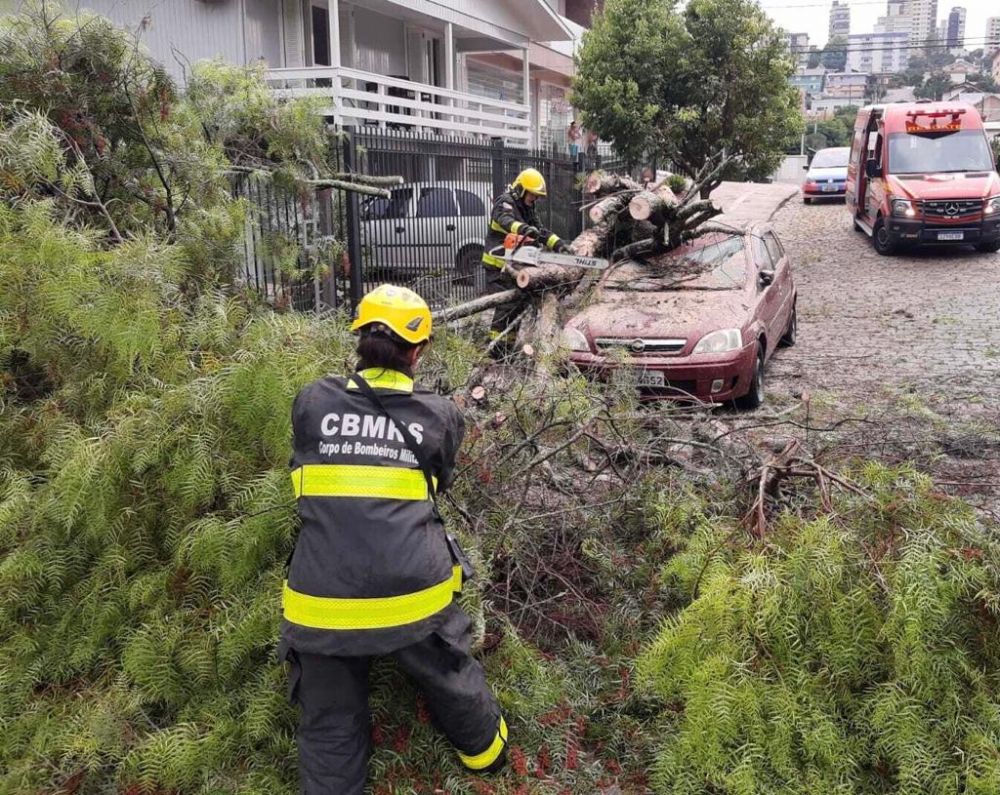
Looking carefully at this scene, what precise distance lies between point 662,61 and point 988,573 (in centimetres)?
1481

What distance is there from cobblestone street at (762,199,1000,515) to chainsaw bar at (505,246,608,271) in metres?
1.82

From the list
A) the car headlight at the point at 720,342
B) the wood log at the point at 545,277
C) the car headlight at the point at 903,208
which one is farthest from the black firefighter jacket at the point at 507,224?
the car headlight at the point at 903,208

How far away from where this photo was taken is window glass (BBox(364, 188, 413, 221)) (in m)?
9.41

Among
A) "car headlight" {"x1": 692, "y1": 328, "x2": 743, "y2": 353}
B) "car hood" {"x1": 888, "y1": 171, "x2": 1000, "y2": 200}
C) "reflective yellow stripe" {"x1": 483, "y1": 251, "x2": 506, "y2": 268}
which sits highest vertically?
"car hood" {"x1": 888, "y1": 171, "x2": 1000, "y2": 200}

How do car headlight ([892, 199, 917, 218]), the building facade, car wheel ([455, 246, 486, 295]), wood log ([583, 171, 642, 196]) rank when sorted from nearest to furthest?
wood log ([583, 171, 642, 196]), car wheel ([455, 246, 486, 295]), the building facade, car headlight ([892, 199, 917, 218])

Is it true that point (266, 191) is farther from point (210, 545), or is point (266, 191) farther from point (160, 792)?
point (160, 792)

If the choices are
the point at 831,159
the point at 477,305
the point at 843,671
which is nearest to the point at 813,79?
the point at 831,159

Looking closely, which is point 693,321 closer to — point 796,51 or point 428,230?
point 428,230

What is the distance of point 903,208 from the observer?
14.7 metres

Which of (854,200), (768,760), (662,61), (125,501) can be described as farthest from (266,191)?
(854,200)

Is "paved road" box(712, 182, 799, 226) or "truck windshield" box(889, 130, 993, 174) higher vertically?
"truck windshield" box(889, 130, 993, 174)

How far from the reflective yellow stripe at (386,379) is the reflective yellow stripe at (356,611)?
2.12 feet

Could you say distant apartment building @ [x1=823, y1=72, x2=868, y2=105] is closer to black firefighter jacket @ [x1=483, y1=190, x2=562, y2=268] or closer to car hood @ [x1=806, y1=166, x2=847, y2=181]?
car hood @ [x1=806, y1=166, x2=847, y2=181]

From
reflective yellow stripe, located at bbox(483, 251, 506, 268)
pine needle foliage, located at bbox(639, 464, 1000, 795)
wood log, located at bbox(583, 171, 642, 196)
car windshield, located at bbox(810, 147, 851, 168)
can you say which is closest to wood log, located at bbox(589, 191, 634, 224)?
wood log, located at bbox(583, 171, 642, 196)
